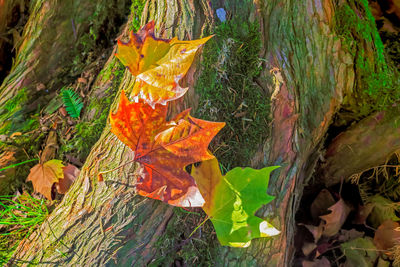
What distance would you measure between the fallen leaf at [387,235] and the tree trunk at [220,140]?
0.70 m

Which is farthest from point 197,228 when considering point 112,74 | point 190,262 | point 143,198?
point 112,74

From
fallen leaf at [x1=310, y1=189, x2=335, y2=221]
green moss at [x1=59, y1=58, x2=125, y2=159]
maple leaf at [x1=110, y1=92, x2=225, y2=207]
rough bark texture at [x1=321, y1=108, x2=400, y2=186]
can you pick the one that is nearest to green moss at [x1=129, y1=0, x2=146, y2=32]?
green moss at [x1=59, y1=58, x2=125, y2=159]

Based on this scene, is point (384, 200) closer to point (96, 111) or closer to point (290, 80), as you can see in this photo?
point (290, 80)

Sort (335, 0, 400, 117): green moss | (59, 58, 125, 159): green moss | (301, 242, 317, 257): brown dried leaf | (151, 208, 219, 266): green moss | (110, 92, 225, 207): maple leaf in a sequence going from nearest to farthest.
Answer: (110, 92, 225, 207): maple leaf < (151, 208, 219, 266): green moss < (335, 0, 400, 117): green moss < (59, 58, 125, 159): green moss < (301, 242, 317, 257): brown dried leaf

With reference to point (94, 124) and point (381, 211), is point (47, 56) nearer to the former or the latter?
point (94, 124)

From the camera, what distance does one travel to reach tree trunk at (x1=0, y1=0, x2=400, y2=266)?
1.24 metres

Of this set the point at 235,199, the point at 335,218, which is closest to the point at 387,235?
the point at 335,218

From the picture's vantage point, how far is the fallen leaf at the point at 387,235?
5.79 ft

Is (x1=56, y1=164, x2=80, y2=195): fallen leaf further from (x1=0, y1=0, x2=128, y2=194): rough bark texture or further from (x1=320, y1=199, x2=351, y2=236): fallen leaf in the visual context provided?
(x1=320, y1=199, x2=351, y2=236): fallen leaf

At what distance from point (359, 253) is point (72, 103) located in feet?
6.44

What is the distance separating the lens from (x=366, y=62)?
5.05 feet

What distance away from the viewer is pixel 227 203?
1.23 m

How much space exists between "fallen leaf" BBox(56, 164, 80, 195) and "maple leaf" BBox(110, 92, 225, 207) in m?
0.54

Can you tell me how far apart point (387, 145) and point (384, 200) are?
433 millimetres
